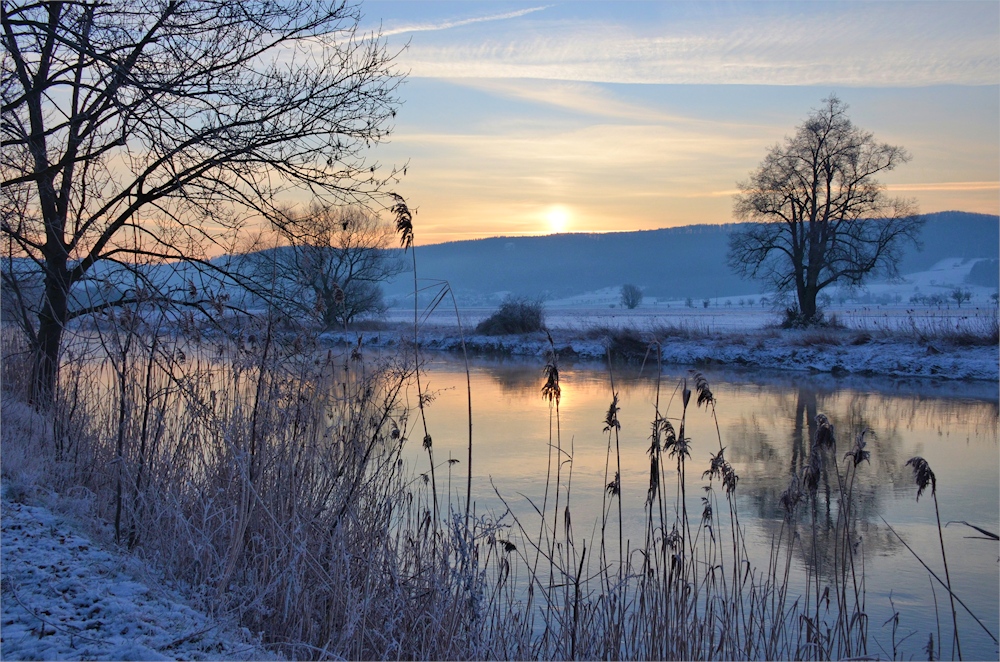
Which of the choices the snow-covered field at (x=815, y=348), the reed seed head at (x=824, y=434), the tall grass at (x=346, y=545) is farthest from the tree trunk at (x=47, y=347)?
the snow-covered field at (x=815, y=348)

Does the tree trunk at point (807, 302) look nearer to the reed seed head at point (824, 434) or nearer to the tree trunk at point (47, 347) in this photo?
the tree trunk at point (47, 347)

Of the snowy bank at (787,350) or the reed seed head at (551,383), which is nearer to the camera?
the reed seed head at (551,383)

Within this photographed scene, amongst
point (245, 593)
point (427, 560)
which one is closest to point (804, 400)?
point (427, 560)

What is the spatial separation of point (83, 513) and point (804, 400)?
1464 centimetres

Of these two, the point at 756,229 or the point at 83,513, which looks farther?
the point at 756,229

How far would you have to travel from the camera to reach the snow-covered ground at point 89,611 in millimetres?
2748

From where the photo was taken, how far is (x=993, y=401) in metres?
15.8

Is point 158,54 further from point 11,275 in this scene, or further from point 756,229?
point 756,229

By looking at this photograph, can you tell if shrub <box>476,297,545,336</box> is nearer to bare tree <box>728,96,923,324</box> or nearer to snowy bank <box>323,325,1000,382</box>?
snowy bank <box>323,325,1000,382</box>

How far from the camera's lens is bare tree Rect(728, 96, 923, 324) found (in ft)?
102

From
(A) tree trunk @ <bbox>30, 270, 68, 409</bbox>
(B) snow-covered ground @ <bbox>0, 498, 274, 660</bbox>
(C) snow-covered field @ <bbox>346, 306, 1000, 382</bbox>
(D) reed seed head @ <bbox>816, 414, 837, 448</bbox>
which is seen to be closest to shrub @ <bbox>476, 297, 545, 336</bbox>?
(C) snow-covered field @ <bbox>346, 306, 1000, 382</bbox>

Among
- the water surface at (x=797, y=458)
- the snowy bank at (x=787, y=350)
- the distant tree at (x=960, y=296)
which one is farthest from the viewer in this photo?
the distant tree at (x=960, y=296)

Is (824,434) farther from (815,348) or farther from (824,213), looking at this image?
(824,213)

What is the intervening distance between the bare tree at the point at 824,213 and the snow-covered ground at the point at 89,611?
103ft
